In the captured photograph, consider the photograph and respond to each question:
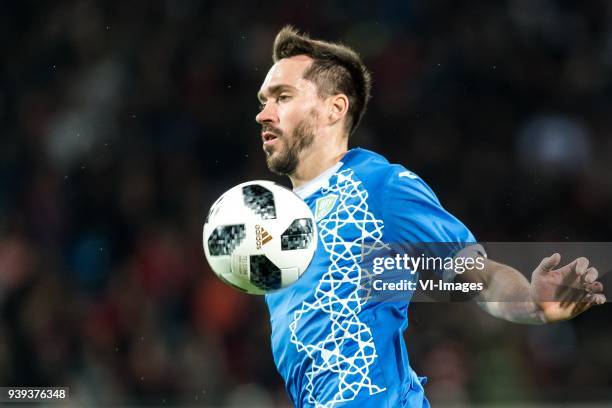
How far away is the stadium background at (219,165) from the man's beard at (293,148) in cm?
387

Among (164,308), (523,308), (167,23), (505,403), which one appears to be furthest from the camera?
(167,23)

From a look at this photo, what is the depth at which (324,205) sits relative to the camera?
385cm

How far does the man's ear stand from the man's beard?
0.13m

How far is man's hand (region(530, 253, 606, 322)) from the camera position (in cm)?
322

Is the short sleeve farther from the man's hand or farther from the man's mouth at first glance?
the man's mouth

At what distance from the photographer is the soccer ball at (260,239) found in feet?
11.5

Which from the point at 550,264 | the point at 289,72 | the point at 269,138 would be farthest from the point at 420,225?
the point at 289,72

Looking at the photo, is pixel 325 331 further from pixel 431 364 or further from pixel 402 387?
pixel 431 364

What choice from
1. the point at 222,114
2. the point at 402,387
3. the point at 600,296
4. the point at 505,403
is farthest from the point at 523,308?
the point at 222,114

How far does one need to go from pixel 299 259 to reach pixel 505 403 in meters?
4.28

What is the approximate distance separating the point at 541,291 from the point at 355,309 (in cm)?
67

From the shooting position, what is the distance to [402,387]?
364 cm

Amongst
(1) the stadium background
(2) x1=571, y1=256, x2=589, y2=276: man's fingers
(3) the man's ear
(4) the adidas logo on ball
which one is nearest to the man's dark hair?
(3) the man's ear

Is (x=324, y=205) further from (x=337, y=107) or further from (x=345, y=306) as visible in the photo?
(x=337, y=107)
